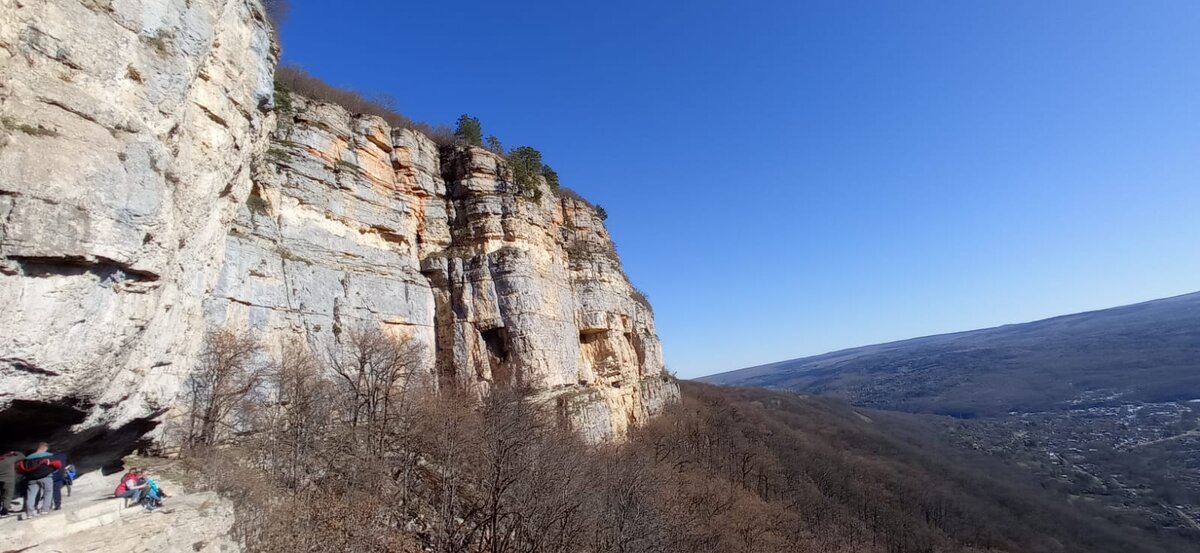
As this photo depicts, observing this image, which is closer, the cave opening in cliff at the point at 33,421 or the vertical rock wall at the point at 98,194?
the vertical rock wall at the point at 98,194

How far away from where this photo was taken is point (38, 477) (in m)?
7.69

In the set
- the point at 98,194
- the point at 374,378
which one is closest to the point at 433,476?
the point at 374,378

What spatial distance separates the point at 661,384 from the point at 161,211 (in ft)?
119

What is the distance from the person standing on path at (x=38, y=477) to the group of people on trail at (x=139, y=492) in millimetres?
1133

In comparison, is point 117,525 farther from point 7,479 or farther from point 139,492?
point 7,479

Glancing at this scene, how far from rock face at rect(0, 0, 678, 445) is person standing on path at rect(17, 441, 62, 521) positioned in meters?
0.70

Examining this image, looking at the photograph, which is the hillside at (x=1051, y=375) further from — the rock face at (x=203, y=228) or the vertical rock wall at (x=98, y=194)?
the vertical rock wall at (x=98, y=194)

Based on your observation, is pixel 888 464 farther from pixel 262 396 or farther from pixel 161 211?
pixel 161 211

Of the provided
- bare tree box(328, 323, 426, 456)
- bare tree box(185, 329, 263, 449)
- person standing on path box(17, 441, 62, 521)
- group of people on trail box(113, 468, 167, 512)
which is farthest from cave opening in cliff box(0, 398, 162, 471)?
bare tree box(328, 323, 426, 456)

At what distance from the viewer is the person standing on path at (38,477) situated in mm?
7531

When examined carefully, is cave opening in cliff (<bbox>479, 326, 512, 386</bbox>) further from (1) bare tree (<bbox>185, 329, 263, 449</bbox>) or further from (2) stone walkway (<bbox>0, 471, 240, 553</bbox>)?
(2) stone walkway (<bbox>0, 471, 240, 553</bbox>)

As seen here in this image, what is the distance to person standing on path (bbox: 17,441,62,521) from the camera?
24.7 ft

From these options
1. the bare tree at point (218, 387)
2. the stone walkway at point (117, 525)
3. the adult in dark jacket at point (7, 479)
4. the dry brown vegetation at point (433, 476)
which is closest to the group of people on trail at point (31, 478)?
the adult in dark jacket at point (7, 479)

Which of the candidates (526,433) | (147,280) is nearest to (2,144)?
(147,280)
